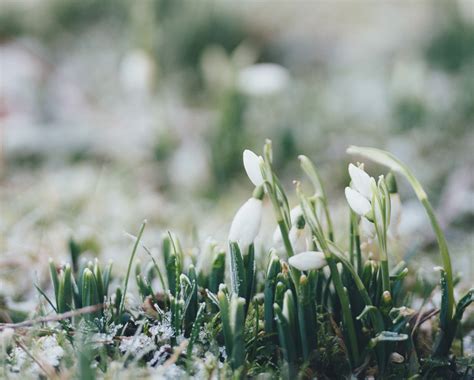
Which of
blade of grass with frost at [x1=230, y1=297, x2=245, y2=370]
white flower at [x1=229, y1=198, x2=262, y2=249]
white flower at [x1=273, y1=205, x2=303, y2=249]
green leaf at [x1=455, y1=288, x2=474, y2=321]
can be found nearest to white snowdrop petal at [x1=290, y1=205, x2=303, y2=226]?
white flower at [x1=273, y1=205, x2=303, y2=249]

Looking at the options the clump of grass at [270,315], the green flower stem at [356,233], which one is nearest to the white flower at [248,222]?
the clump of grass at [270,315]

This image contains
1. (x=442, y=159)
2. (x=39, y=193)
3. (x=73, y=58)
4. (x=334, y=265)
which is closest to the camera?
(x=334, y=265)

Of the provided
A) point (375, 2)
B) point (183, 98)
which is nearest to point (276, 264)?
point (183, 98)

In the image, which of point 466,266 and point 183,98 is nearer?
point 466,266

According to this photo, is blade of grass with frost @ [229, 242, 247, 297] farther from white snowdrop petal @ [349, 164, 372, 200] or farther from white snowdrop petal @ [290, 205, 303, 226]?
white snowdrop petal @ [349, 164, 372, 200]

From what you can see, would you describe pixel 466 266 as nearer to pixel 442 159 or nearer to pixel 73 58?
pixel 442 159

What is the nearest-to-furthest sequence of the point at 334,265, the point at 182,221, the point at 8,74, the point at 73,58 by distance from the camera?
the point at 334,265
the point at 182,221
the point at 8,74
the point at 73,58

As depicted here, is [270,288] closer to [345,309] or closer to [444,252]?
[345,309]
